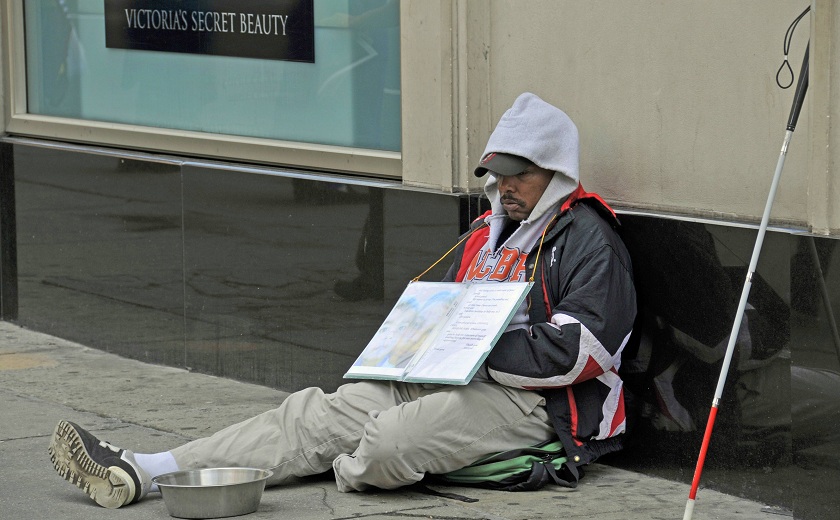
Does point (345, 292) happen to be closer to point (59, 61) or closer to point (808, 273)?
point (808, 273)

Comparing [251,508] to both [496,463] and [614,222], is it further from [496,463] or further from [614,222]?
[614,222]

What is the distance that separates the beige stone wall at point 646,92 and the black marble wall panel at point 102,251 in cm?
185

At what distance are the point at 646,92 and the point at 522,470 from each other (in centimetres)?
141

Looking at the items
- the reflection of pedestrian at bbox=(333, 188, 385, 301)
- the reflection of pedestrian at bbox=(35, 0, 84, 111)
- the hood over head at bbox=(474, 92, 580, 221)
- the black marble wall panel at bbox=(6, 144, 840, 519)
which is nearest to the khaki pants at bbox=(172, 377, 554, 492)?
the black marble wall panel at bbox=(6, 144, 840, 519)

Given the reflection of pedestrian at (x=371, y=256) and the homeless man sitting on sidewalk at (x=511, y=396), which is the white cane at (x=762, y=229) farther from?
the reflection of pedestrian at (x=371, y=256)

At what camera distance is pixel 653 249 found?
16.3 feet

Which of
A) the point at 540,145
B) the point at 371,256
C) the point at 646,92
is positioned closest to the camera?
the point at 540,145

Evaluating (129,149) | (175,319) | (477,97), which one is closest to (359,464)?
(477,97)

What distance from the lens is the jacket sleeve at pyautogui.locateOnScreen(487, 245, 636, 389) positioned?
4621mm

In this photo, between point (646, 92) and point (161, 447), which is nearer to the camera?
point (646, 92)

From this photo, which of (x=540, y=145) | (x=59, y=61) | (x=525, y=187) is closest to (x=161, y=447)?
(x=525, y=187)

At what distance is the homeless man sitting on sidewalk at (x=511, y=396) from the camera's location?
15.3 ft

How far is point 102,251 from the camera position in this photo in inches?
303

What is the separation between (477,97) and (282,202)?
129cm
